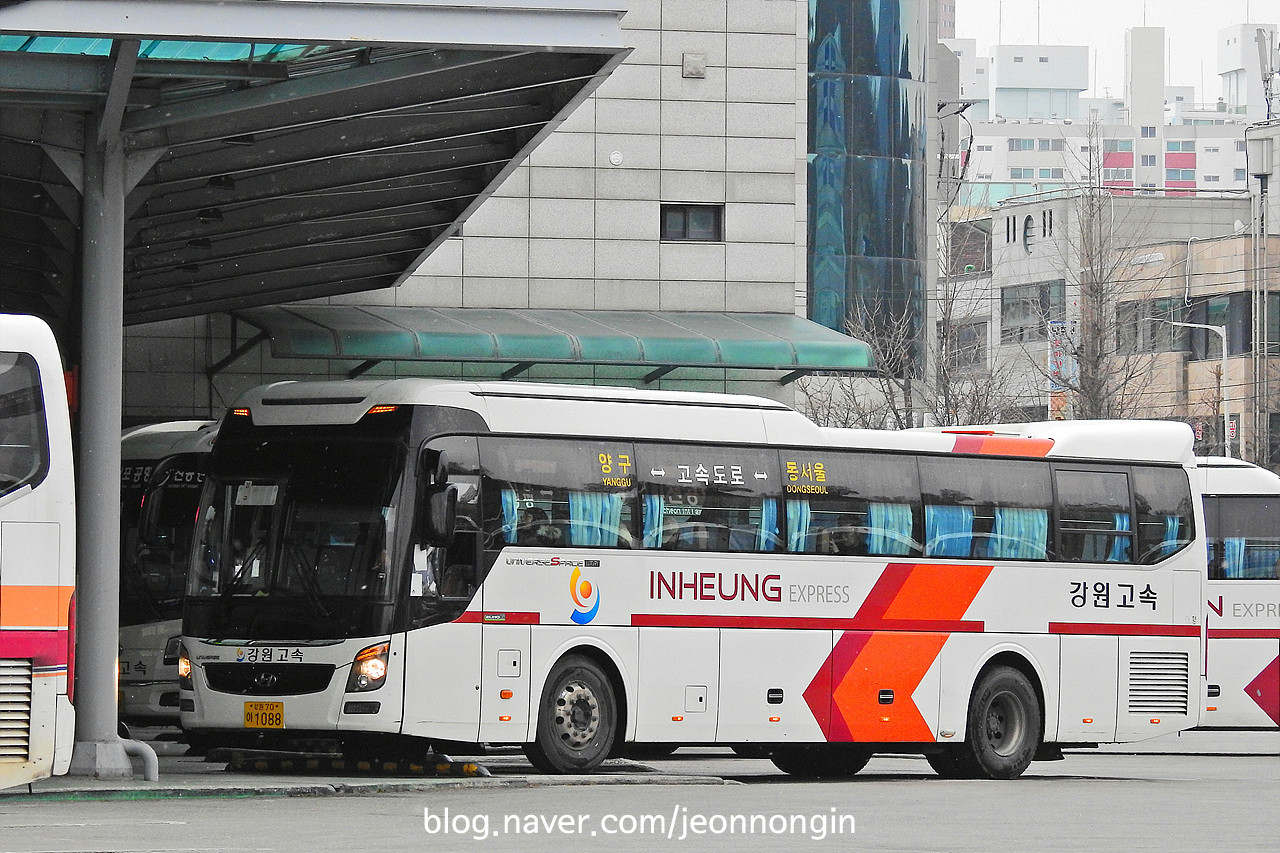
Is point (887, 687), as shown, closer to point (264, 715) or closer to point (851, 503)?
point (851, 503)

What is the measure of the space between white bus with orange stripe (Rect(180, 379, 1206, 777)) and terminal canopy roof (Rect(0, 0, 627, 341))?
7.37 ft

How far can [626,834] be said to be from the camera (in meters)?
Result: 12.5

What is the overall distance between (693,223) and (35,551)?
20947 millimetres

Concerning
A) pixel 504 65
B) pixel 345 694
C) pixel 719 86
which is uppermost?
pixel 719 86

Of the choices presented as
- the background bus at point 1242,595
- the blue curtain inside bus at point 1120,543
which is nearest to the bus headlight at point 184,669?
the blue curtain inside bus at point 1120,543

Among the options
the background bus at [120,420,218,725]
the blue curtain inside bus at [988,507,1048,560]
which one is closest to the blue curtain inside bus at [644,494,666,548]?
the blue curtain inside bus at [988,507,1048,560]

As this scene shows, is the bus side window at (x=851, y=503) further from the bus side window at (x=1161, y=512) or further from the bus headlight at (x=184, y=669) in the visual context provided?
the bus headlight at (x=184, y=669)

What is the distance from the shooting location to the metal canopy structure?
14.3 metres

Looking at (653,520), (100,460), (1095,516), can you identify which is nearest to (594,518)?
(653,520)

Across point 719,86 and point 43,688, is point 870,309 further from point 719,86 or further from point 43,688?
point 43,688

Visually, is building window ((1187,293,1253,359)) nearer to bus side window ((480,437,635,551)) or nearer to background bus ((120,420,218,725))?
background bus ((120,420,218,725))

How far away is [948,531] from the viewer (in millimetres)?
18984

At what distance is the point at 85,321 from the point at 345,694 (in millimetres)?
3454

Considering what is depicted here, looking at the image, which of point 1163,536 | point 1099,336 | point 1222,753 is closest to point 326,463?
point 1163,536
